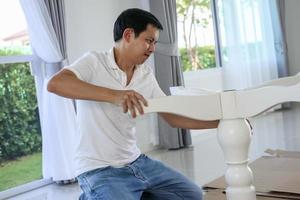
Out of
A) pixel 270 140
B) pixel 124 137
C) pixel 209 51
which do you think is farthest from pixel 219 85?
pixel 124 137

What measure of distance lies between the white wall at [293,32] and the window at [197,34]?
1440mm

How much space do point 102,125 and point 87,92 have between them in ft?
1.16

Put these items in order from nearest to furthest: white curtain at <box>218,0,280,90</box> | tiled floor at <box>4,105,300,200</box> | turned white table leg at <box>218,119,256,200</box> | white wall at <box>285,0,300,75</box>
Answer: turned white table leg at <box>218,119,256,200</box>
tiled floor at <box>4,105,300,200</box>
white curtain at <box>218,0,280,90</box>
white wall at <box>285,0,300,75</box>

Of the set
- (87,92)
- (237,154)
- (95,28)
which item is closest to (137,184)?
(87,92)

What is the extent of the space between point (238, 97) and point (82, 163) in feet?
2.93

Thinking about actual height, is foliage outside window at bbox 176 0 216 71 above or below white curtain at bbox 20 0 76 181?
above

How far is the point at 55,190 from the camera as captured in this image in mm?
3279

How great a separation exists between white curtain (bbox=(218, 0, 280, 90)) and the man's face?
4.36 meters

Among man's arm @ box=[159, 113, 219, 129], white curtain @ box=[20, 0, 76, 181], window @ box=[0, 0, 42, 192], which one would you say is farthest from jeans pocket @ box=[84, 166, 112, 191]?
window @ box=[0, 0, 42, 192]

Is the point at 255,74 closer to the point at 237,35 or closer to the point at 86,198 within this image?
the point at 237,35

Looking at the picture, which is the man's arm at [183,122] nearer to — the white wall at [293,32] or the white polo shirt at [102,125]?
the white polo shirt at [102,125]

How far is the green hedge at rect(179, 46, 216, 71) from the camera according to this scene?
214 inches

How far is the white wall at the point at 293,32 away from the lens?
262 inches

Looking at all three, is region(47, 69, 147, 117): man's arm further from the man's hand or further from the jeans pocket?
the jeans pocket
